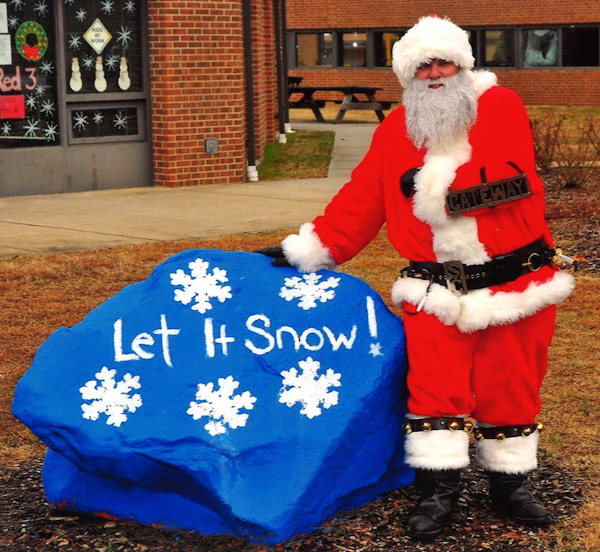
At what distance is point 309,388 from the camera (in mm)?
3654

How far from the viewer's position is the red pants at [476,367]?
11.9 ft

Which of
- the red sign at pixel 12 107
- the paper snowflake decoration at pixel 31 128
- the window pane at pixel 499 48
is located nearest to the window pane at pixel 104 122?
the paper snowflake decoration at pixel 31 128

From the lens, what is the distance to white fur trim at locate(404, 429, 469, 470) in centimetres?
364

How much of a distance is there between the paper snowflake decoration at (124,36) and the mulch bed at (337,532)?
27.9ft

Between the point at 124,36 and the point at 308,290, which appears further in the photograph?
the point at 124,36

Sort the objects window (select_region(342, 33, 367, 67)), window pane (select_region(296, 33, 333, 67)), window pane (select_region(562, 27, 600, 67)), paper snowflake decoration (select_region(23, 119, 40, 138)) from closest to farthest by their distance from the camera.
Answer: paper snowflake decoration (select_region(23, 119, 40, 138)), window pane (select_region(562, 27, 600, 67)), window (select_region(342, 33, 367, 67)), window pane (select_region(296, 33, 333, 67))

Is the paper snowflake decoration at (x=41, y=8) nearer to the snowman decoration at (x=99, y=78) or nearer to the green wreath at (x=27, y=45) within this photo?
the green wreath at (x=27, y=45)

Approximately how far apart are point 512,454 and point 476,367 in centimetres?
35

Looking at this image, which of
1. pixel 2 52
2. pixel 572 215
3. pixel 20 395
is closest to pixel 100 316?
pixel 20 395

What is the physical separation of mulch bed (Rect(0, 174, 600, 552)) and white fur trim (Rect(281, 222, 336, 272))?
89 cm

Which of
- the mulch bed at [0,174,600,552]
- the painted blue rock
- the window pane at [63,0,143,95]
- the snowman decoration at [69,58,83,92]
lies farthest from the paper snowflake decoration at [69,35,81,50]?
the painted blue rock

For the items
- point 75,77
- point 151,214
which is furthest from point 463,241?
point 75,77

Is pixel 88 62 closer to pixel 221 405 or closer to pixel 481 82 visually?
pixel 481 82

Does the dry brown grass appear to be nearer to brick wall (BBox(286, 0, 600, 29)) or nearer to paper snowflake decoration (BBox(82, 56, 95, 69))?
paper snowflake decoration (BBox(82, 56, 95, 69))
